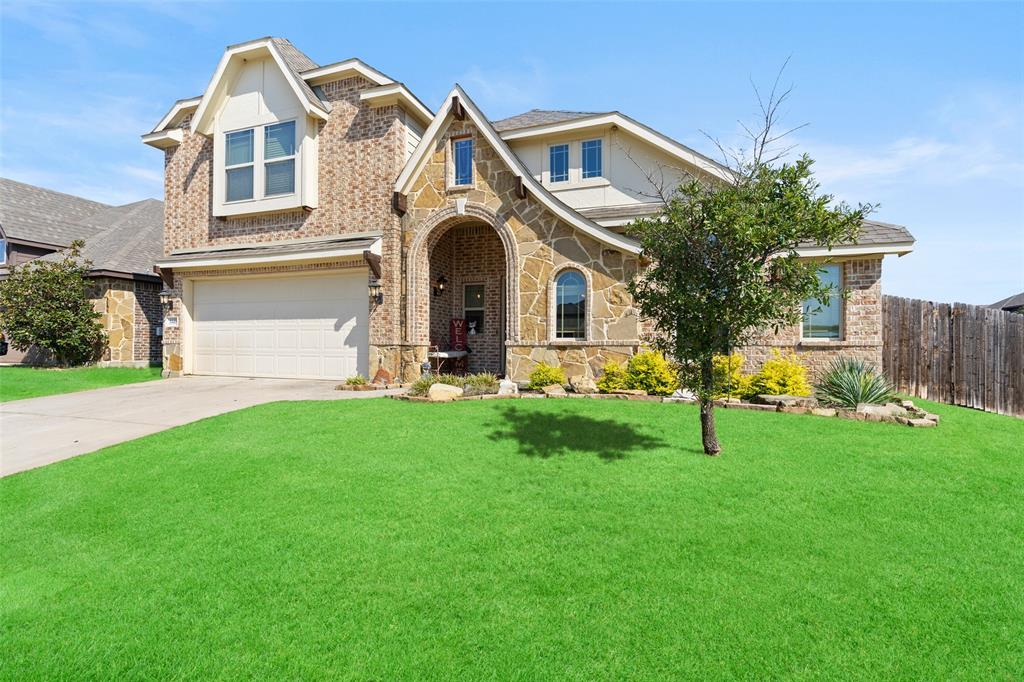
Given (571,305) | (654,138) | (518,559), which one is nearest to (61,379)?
(571,305)

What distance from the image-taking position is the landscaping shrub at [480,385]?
968 cm

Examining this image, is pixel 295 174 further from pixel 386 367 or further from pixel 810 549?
pixel 810 549

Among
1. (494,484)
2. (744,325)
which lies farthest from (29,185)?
(744,325)

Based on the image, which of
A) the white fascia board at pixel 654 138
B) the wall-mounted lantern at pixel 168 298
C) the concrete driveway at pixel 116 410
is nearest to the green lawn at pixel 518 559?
the concrete driveway at pixel 116 410

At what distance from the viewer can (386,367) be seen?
12.6m

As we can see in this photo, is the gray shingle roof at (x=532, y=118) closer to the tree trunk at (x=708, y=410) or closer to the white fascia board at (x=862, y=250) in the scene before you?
the white fascia board at (x=862, y=250)

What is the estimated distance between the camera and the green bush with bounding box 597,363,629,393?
393 inches

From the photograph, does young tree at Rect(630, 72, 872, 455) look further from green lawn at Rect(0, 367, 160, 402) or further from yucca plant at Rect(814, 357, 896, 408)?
green lawn at Rect(0, 367, 160, 402)

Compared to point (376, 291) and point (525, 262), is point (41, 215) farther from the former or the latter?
point (525, 262)

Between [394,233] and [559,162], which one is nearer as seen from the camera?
[394,233]

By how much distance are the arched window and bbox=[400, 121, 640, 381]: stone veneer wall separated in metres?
0.21

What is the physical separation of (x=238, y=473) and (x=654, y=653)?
477 centimetres

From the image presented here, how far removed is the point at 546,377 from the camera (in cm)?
1070

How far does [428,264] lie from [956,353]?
40.7 feet
